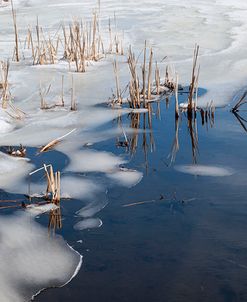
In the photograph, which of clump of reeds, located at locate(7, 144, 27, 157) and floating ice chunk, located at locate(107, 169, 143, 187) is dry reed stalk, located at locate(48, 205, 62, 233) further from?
clump of reeds, located at locate(7, 144, 27, 157)

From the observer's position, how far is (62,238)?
3.10 meters

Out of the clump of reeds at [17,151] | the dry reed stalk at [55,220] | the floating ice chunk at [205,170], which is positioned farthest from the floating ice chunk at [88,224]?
the clump of reeds at [17,151]

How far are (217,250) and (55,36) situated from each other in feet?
23.1

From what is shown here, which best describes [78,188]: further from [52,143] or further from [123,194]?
[52,143]

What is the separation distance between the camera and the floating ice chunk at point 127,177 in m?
3.84

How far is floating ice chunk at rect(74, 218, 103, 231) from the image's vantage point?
321 centimetres

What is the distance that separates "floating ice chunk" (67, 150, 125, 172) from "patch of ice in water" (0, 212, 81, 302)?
897mm

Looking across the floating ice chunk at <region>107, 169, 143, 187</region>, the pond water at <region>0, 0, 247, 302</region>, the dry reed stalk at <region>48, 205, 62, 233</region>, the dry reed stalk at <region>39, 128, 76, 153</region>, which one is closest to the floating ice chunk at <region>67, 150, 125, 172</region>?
the pond water at <region>0, 0, 247, 302</region>

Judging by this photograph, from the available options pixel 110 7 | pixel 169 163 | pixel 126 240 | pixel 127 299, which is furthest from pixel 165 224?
pixel 110 7

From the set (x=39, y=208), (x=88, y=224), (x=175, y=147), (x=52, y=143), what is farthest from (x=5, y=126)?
(x=88, y=224)

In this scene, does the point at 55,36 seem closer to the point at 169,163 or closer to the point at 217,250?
the point at 169,163

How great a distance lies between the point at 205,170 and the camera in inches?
160

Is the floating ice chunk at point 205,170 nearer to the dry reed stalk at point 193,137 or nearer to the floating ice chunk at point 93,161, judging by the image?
the dry reed stalk at point 193,137

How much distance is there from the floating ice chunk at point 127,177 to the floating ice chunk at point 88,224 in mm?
579
